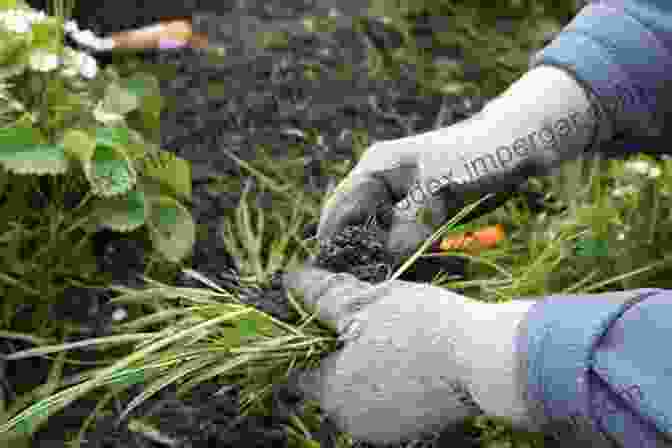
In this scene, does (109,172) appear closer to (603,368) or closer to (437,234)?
(437,234)

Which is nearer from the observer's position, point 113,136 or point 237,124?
point 113,136

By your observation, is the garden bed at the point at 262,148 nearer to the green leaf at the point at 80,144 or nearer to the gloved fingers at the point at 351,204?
the gloved fingers at the point at 351,204

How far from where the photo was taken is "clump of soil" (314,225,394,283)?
139cm

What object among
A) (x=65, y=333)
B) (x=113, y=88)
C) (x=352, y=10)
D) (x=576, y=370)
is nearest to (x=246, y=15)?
(x=352, y=10)

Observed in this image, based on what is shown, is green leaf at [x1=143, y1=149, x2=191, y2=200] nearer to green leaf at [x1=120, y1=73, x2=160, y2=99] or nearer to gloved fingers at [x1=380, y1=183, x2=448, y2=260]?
Result: green leaf at [x1=120, y1=73, x2=160, y2=99]

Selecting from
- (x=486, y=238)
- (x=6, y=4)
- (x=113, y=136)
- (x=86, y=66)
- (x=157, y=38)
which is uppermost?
(x=6, y=4)

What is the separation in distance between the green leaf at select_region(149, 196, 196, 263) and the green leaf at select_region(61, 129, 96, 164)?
186 mm

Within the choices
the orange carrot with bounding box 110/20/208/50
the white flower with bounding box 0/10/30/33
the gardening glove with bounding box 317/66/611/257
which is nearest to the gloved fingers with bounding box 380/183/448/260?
the gardening glove with bounding box 317/66/611/257

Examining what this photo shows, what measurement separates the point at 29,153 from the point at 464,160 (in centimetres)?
75

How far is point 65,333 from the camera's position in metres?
1.70

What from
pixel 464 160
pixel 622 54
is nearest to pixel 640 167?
pixel 622 54

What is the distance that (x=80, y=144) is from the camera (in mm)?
1565

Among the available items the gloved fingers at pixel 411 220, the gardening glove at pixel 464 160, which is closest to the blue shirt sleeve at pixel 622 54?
the gardening glove at pixel 464 160

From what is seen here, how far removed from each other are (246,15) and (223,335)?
147 cm
